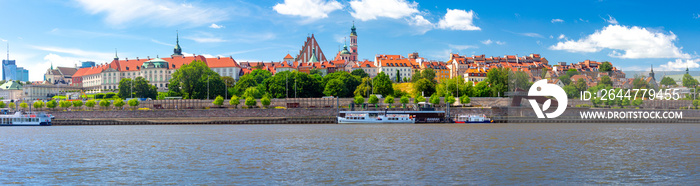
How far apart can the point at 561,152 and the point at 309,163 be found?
536 inches

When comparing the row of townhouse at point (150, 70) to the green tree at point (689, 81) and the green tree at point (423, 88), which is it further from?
the green tree at point (689, 81)

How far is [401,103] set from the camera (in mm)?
87250

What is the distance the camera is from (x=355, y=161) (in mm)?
28750

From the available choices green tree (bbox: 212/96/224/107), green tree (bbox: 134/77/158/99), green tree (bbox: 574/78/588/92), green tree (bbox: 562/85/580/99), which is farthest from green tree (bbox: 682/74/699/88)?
green tree (bbox: 134/77/158/99)

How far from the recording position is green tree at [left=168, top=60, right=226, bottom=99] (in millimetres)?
Answer: 102438

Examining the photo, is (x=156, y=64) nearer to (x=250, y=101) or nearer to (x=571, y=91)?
(x=250, y=101)

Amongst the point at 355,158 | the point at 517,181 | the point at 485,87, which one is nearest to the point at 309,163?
the point at 355,158

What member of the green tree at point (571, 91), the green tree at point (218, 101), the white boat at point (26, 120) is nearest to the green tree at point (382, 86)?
the green tree at point (218, 101)

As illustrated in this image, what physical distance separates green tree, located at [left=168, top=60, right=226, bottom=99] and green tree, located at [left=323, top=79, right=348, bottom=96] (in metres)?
17.6

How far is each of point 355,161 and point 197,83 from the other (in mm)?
78816

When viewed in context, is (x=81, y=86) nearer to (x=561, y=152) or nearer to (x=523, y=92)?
(x=523, y=92)

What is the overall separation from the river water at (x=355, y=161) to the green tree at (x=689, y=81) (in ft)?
135

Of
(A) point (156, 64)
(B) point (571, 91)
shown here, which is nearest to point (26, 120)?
(B) point (571, 91)

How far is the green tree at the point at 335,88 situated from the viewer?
100 meters
